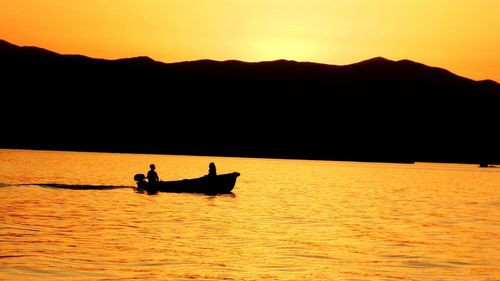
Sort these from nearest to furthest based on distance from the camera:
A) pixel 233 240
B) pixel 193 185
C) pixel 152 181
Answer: pixel 233 240
pixel 193 185
pixel 152 181

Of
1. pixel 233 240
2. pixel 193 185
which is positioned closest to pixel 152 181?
pixel 193 185

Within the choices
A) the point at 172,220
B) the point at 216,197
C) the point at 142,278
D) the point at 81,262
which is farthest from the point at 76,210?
the point at 142,278

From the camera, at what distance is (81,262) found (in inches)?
1013

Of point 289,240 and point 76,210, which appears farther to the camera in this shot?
point 76,210

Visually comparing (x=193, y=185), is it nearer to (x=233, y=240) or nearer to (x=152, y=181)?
(x=152, y=181)

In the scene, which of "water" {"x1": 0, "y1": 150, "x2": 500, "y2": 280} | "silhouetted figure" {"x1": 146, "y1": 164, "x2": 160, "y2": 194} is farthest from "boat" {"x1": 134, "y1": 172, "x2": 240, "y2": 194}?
"water" {"x1": 0, "y1": 150, "x2": 500, "y2": 280}

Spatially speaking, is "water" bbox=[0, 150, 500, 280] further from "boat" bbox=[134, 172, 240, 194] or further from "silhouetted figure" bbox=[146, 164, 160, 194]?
"silhouetted figure" bbox=[146, 164, 160, 194]

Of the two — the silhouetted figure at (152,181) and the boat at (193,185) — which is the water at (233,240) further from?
the silhouetted figure at (152,181)

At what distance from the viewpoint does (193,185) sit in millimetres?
57812

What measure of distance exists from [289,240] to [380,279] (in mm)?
9261

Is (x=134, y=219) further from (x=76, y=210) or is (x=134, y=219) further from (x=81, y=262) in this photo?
(x=81, y=262)

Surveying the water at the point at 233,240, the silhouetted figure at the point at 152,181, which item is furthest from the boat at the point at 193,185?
the water at the point at 233,240

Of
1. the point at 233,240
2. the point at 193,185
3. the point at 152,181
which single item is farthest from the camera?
the point at 152,181

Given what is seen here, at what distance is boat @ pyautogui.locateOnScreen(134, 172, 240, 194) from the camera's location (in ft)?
189
